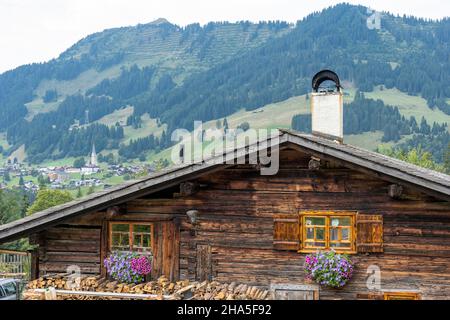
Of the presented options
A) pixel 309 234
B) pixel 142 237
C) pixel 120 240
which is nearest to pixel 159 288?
pixel 142 237

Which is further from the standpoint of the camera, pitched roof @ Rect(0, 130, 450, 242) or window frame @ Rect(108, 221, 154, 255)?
window frame @ Rect(108, 221, 154, 255)

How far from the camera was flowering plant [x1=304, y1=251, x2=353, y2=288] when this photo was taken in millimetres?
12258

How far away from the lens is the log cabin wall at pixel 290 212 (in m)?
12.2

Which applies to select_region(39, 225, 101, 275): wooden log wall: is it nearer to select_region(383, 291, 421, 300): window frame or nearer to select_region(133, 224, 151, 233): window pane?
select_region(133, 224, 151, 233): window pane

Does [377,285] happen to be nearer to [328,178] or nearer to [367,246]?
[367,246]

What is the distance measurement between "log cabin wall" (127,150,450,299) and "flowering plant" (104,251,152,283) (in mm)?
789

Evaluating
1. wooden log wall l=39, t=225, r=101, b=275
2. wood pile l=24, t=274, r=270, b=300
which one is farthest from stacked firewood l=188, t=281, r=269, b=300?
wooden log wall l=39, t=225, r=101, b=275

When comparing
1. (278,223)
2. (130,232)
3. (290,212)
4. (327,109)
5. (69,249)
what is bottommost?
(69,249)

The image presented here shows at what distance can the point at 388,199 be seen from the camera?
12289 mm

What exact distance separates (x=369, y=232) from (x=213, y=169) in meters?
3.30

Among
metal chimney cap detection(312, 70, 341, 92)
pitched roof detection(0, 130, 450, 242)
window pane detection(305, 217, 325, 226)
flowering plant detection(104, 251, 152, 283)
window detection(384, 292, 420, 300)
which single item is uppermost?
metal chimney cap detection(312, 70, 341, 92)

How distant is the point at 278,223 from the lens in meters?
12.7

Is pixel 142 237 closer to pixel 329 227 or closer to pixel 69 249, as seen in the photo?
pixel 69 249
